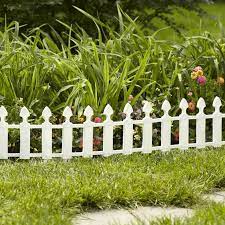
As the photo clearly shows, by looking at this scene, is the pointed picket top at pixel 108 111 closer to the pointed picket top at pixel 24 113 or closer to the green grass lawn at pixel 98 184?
the green grass lawn at pixel 98 184

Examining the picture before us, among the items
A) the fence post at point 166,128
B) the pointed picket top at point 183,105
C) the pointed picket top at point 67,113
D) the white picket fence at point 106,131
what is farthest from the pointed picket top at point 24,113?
the pointed picket top at point 183,105

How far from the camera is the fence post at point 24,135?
5.91m

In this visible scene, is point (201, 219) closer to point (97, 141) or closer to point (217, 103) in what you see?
point (97, 141)

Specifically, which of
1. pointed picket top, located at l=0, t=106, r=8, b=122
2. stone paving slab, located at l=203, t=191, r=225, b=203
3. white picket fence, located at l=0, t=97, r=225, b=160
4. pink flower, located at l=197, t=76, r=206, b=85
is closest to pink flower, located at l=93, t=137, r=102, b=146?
white picket fence, located at l=0, t=97, r=225, b=160

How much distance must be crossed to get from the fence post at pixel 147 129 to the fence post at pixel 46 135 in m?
0.79

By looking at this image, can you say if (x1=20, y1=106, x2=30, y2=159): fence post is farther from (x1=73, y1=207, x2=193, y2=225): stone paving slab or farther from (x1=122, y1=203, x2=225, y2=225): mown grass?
(x1=122, y1=203, x2=225, y2=225): mown grass

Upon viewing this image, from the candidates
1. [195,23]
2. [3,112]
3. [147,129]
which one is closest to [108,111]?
[147,129]

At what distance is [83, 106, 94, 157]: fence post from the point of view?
5.97 metres

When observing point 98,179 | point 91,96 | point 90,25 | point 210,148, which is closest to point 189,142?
point 210,148

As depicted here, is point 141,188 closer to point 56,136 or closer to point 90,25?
point 56,136

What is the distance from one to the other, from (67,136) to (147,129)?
68 centimetres

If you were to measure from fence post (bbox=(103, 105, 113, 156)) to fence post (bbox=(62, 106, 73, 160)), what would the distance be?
0.93 feet

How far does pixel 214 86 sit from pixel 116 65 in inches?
37.1

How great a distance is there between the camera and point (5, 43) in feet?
22.5
